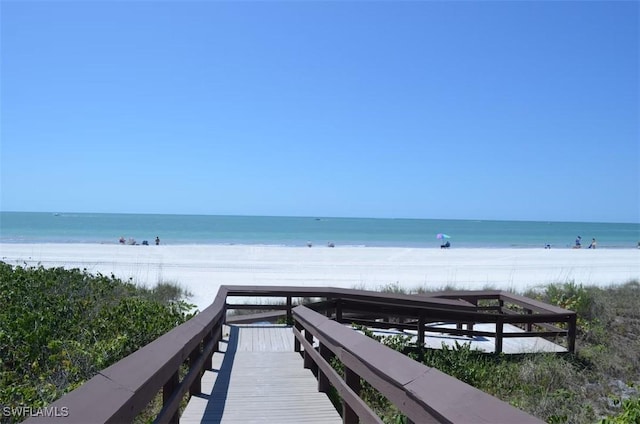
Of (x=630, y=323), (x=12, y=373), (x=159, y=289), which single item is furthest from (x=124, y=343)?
(x=630, y=323)

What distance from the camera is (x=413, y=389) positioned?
8.36 ft

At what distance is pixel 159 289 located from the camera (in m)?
16.8

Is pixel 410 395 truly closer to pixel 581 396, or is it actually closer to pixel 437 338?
pixel 581 396

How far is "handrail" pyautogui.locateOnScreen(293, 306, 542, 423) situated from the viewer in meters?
2.10

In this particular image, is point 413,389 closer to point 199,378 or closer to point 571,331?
point 199,378

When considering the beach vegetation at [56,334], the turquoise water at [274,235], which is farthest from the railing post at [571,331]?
the turquoise water at [274,235]

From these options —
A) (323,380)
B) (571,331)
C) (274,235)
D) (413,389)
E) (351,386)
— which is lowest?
(274,235)

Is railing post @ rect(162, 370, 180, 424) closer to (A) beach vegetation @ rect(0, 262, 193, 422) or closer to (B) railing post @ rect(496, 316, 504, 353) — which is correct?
(A) beach vegetation @ rect(0, 262, 193, 422)

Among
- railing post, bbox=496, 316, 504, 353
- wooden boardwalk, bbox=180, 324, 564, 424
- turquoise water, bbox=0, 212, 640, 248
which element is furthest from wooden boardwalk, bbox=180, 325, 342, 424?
turquoise water, bbox=0, 212, 640, 248

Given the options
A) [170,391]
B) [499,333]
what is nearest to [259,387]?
[170,391]

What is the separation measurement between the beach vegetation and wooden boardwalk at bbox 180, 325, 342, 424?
1.17m

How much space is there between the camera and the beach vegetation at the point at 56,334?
5254mm

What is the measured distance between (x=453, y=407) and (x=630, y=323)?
1328cm

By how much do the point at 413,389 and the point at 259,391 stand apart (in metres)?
3.76
